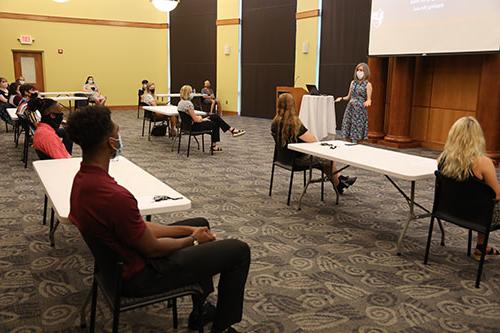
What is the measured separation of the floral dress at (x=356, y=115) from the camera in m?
7.66

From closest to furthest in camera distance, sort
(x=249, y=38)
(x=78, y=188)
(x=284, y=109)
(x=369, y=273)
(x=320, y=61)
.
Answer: (x=78, y=188) → (x=369, y=273) → (x=284, y=109) → (x=320, y=61) → (x=249, y=38)

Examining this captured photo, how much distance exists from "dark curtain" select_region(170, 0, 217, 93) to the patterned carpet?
10234 millimetres

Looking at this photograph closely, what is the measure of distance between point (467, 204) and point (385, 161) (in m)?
0.90

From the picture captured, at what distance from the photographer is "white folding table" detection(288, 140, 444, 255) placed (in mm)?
3447

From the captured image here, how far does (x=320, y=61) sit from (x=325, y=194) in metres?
6.93

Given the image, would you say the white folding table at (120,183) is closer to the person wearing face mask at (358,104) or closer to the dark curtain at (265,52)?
the person wearing face mask at (358,104)

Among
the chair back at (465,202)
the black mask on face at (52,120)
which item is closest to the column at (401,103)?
the chair back at (465,202)

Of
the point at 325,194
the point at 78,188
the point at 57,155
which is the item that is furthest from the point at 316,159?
the point at 78,188

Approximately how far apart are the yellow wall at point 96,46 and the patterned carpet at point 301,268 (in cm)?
1103

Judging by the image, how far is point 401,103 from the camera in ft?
29.0

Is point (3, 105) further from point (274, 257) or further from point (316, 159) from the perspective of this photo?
point (274, 257)

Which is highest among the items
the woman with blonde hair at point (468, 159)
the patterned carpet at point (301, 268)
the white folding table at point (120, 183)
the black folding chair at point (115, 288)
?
the woman with blonde hair at point (468, 159)

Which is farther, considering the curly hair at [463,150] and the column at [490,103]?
the column at [490,103]

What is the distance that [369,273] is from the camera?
10.8 feet
